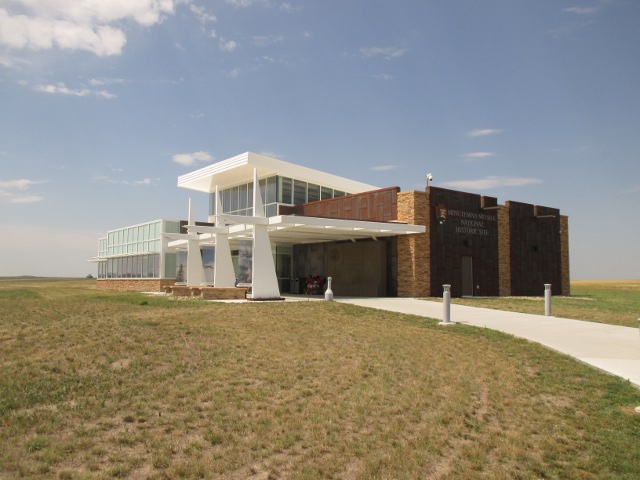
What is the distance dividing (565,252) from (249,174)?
22.2 m

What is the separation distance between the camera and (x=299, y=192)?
31.5 m

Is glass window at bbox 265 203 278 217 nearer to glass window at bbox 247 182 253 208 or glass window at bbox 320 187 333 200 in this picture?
glass window at bbox 247 182 253 208

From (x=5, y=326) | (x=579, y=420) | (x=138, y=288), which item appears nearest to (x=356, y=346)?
(x=579, y=420)

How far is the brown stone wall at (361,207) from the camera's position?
26.5 meters

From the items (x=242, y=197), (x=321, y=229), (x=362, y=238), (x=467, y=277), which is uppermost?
(x=242, y=197)

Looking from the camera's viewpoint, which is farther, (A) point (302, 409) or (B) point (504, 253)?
(B) point (504, 253)

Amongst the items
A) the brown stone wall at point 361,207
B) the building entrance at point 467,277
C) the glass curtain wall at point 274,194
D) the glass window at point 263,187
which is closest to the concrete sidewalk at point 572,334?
the brown stone wall at point 361,207

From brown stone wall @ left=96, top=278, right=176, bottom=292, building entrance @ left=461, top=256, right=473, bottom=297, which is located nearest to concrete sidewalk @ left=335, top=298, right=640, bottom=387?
building entrance @ left=461, top=256, right=473, bottom=297

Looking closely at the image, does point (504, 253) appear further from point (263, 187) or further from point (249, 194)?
point (249, 194)

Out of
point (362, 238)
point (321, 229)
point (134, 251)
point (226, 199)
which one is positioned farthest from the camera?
point (134, 251)

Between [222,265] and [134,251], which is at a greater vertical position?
[134,251]

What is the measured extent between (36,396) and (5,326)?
291 inches

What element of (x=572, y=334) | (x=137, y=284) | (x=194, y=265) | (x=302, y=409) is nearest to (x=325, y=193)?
(x=194, y=265)

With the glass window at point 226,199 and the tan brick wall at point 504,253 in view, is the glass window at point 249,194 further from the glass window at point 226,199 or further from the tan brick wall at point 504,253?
the tan brick wall at point 504,253
